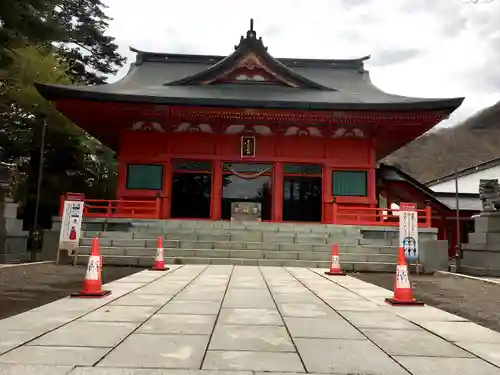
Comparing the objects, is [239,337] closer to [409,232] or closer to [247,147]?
[409,232]

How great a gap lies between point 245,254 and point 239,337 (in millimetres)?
8134

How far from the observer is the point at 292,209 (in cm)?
1678

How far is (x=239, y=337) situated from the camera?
3574 mm

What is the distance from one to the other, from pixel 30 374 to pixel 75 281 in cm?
526

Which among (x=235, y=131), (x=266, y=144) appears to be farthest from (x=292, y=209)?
(x=235, y=131)

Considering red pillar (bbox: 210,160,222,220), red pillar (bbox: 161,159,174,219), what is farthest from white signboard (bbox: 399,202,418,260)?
red pillar (bbox: 161,159,174,219)

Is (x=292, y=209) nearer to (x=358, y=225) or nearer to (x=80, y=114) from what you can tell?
(x=358, y=225)

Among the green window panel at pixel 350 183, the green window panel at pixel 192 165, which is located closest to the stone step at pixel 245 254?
the green window panel at pixel 350 183

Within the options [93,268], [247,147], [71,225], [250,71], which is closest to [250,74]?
[250,71]

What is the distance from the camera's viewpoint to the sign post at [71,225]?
1031cm

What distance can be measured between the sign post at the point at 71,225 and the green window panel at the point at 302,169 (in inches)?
332

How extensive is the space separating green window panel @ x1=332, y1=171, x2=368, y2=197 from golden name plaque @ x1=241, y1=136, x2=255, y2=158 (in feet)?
10.8

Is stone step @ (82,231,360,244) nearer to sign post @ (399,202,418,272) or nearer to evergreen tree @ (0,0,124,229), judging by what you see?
sign post @ (399,202,418,272)

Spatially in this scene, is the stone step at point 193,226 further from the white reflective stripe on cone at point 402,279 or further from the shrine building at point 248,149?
the white reflective stripe on cone at point 402,279
